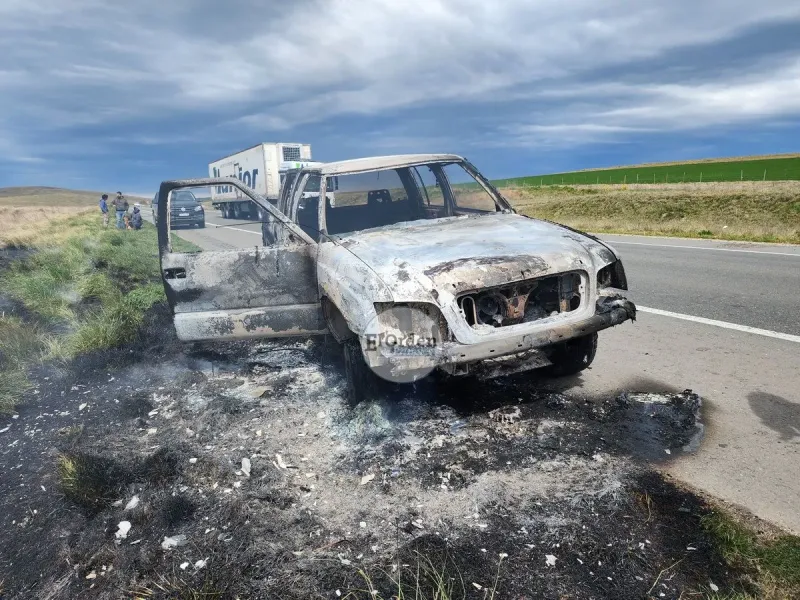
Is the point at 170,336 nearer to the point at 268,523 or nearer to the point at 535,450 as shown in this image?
the point at 268,523

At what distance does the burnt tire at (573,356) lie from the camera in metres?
4.07

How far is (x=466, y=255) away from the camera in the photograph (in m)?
3.39

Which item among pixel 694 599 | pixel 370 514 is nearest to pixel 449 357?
pixel 370 514

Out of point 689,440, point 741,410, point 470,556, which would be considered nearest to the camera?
point 470,556

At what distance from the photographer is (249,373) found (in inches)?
193

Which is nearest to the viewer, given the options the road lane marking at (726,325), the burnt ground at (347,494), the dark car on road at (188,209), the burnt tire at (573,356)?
the burnt ground at (347,494)

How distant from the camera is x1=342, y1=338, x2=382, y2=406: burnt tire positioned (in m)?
3.60

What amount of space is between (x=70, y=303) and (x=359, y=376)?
21.4 ft

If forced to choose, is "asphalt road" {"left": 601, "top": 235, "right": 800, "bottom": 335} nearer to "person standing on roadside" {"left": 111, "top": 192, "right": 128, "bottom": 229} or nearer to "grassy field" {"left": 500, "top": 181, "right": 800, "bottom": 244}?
"grassy field" {"left": 500, "top": 181, "right": 800, "bottom": 244}

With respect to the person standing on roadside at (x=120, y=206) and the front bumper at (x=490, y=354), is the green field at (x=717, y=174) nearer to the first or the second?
the person standing on roadside at (x=120, y=206)

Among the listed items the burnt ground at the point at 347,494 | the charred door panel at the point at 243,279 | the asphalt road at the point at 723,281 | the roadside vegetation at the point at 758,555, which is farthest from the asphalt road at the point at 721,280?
the roadside vegetation at the point at 758,555

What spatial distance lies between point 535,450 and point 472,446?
37 cm

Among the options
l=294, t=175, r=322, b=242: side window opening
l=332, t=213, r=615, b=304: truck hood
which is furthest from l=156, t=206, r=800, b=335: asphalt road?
l=332, t=213, r=615, b=304: truck hood

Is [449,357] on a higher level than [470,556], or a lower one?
higher
